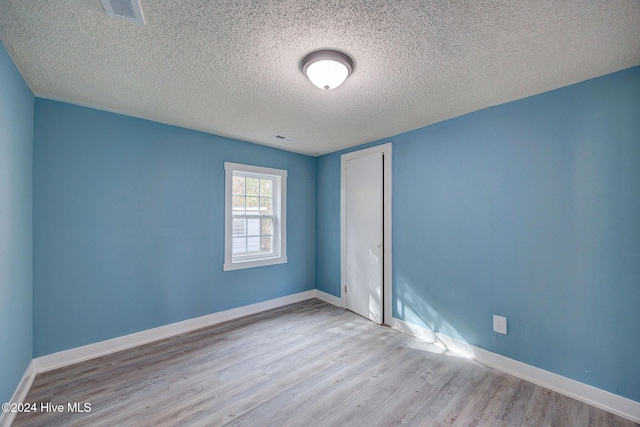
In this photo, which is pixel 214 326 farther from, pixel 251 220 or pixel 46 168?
pixel 46 168

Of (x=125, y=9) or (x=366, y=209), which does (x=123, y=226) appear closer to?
(x=125, y=9)

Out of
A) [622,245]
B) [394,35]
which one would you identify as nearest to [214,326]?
[394,35]

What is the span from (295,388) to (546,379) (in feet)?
6.79

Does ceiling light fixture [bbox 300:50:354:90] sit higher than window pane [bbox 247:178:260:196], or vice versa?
ceiling light fixture [bbox 300:50:354:90]

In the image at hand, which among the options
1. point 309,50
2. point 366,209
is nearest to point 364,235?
point 366,209

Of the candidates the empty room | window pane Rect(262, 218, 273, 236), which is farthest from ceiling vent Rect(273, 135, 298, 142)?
window pane Rect(262, 218, 273, 236)

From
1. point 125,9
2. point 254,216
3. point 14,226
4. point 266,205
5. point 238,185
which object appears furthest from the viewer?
point 266,205

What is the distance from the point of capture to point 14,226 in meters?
1.85

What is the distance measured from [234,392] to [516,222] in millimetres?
2805

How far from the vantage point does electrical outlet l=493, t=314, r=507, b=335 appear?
7.68ft

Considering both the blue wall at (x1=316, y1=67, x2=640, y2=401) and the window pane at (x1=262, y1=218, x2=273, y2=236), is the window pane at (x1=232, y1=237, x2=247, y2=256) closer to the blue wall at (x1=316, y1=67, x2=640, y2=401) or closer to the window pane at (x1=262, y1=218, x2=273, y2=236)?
the window pane at (x1=262, y1=218, x2=273, y2=236)

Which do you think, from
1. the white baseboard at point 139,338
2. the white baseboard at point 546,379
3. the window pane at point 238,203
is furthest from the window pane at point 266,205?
the white baseboard at point 546,379

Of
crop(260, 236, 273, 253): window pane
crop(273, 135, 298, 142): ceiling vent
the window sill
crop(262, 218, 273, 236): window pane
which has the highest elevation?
crop(273, 135, 298, 142): ceiling vent

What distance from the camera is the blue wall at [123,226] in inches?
92.4
